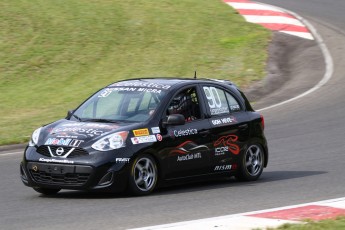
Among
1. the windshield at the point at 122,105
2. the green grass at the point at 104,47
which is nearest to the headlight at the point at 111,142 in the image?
the windshield at the point at 122,105

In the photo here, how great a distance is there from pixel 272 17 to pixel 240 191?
15.9m

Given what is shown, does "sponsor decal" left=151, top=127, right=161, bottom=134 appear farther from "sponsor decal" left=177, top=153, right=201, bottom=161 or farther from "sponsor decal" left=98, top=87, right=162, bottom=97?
"sponsor decal" left=98, top=87, right=162, bottom=97

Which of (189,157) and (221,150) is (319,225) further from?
(221,150)

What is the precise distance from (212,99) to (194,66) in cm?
1041

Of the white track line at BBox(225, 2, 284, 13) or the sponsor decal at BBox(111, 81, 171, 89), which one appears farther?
the white track line at BBox(225, 2, 284, 13)

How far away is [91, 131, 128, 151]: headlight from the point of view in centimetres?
1067

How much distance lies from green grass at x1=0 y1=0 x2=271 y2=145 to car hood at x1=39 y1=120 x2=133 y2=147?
675 cm

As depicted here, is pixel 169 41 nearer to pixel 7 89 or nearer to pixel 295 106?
pixel 7 89

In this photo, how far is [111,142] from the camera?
10.7m

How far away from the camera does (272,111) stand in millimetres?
18641

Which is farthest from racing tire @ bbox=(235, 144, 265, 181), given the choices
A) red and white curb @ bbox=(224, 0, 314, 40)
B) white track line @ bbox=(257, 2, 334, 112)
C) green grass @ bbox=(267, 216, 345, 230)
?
red and white curb @ bbox=(224, 0, 314, 40)

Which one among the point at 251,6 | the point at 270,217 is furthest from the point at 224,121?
the point at 251,6

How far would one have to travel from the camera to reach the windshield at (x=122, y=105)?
37.6ft

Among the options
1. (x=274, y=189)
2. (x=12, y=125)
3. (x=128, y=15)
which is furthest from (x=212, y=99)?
(x=128, y=15)
